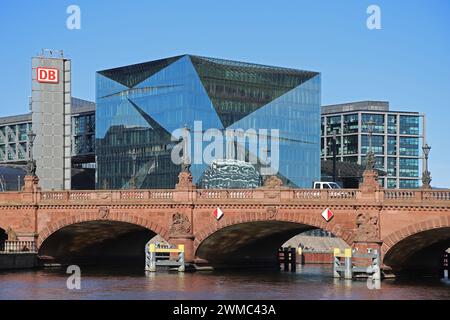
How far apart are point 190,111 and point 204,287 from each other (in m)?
80.1

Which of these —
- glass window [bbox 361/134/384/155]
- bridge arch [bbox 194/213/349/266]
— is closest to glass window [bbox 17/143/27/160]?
glass window [bbox 361/134/384/155]

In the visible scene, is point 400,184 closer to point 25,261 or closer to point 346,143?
point 346,143

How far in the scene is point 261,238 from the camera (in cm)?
9869

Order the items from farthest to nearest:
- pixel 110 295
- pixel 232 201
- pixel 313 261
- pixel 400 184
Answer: pixel 400 184 < pixel 313 261 < pixel 232 201 < pixel 110 295

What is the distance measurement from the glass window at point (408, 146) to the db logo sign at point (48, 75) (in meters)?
74.7

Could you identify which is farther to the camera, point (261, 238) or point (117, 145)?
point (117, 145)

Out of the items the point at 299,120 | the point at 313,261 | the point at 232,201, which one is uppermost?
the point at 299,120

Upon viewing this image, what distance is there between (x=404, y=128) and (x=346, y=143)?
1097 cm

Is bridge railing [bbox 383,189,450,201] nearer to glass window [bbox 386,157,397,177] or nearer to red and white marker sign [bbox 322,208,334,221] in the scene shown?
red and white marker sign [bbox 322,208,334,221]

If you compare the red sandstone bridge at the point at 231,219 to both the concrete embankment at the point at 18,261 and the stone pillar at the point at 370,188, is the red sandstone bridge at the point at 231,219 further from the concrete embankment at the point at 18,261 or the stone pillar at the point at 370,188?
the concrete embankment at the point at 18,261

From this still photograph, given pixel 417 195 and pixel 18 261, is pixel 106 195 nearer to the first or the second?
pixel 18 261

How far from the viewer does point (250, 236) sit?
95.9 m
